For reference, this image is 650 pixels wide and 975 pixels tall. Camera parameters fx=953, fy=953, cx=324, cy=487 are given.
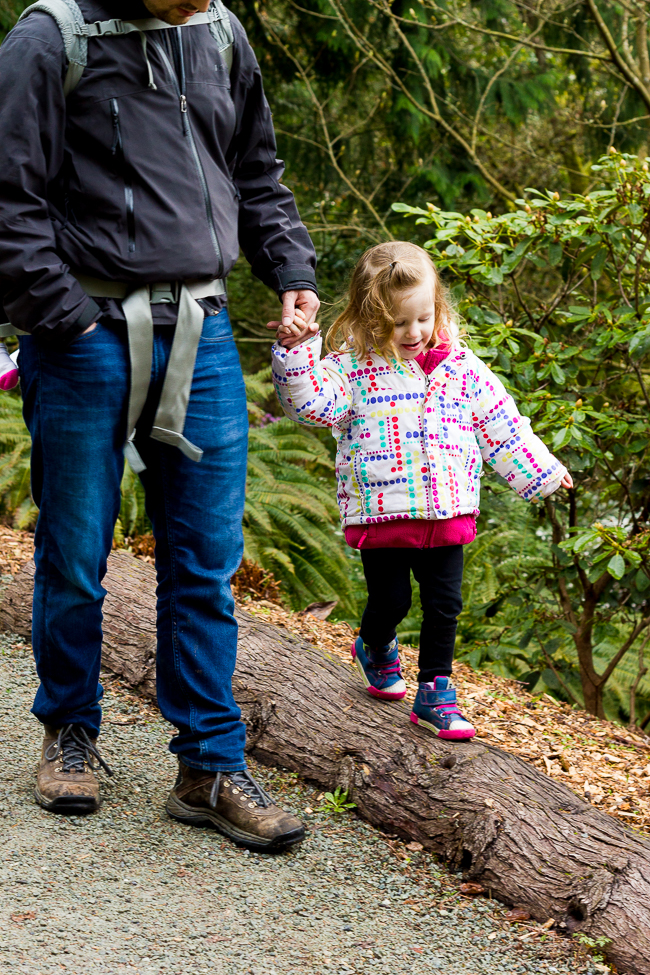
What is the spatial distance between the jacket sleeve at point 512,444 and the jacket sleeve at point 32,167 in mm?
1295

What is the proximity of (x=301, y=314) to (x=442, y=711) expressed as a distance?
1275 millimetres

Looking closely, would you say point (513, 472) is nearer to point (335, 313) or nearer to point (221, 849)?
point (335, 313)

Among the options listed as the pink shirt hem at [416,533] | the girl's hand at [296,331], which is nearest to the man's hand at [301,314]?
the girl's hand at [296,331]

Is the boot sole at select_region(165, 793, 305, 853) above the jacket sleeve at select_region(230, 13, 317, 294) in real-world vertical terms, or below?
below

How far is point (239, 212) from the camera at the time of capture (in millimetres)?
2805

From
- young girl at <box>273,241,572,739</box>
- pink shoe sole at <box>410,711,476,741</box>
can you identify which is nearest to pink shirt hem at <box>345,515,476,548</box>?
young girl at <box>273,241,572,739</box>

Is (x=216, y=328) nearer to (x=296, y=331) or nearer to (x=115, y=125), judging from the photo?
(x=296, y=331)

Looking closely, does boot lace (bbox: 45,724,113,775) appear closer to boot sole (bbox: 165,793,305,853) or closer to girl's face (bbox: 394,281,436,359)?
boot sole (bbox: 165,793,305,853)

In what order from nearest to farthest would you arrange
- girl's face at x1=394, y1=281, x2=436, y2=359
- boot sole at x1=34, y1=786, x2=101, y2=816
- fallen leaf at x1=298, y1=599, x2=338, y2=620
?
boot sole at x1=34, y1=786, x2=101, y2=816 < girl's face at x1=394, y1=281, x2=436, y2=359 < fallen leaf at x1=298, y1=599, x2=338, y2=620

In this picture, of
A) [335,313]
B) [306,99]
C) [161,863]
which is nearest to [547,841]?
[161,863]

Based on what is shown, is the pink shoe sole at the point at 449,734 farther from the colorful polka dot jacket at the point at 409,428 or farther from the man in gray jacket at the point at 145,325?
the colorful polka dot jacket at the point at 409,428

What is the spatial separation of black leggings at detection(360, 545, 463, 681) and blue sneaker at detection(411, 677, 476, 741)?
0.12 feet

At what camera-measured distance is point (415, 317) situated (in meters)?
2.79

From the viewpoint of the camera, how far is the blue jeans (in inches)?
96.1
